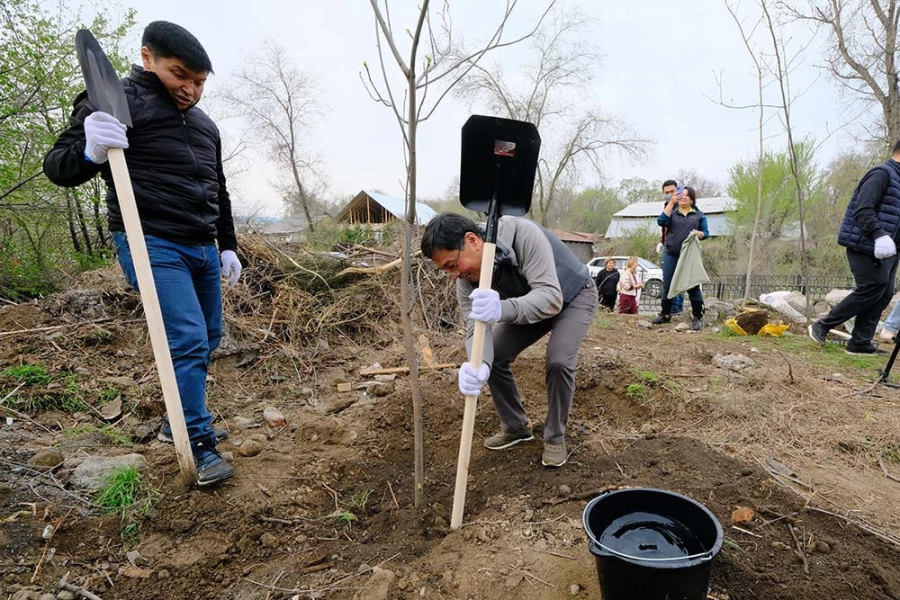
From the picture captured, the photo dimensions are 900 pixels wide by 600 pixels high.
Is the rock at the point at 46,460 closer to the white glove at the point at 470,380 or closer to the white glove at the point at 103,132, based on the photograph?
the white glove at the point at 103,132

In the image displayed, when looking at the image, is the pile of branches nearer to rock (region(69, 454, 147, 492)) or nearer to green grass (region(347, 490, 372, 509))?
rock (region(69, 454, 147, 492))

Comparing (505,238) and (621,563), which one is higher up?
(505,238)

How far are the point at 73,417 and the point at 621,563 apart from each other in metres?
3.31

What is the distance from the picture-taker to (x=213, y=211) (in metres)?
2.21

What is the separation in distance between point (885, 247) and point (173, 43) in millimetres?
5245

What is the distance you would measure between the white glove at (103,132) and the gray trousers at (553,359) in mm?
1886

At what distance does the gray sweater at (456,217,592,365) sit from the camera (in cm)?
200

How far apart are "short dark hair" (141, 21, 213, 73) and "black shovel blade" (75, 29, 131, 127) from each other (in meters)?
0.19

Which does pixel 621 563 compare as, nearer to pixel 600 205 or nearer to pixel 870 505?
pixel 870 505

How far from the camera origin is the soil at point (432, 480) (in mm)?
1529

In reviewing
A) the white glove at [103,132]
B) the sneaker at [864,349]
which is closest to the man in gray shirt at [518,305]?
the white glove at [103,132]

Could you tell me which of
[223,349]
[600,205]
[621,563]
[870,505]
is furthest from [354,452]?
[600,205]

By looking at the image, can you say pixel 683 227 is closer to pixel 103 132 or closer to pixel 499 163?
pixel 499 163

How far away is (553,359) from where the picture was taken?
223 cm
